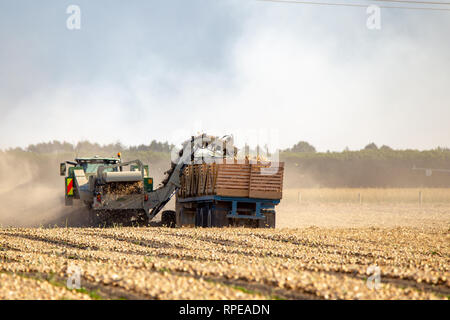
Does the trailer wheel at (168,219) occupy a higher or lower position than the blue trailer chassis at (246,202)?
lower

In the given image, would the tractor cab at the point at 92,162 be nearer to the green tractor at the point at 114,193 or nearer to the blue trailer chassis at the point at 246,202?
the green tractor at the point at 114,193

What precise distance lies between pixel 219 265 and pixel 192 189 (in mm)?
12678

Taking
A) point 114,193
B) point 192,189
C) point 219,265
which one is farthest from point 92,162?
point 219,265

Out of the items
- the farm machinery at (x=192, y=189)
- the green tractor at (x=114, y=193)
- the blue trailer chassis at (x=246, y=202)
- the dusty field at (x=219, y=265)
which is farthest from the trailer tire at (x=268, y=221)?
the green tractor at (x=114, y=193)

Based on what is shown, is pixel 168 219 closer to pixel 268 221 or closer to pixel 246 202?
pixel 246 202

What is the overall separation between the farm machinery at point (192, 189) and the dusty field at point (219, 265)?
Result: 270 centimetres

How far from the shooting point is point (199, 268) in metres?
9.51

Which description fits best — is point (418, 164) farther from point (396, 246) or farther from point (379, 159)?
point (396, 246)

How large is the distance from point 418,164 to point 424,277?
229ft

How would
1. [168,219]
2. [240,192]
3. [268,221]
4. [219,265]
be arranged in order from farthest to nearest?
[168,219] < [268,221] < [240,192] < [219,265]

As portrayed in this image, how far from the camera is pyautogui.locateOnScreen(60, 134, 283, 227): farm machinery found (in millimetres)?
20703

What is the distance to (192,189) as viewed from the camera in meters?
22.6

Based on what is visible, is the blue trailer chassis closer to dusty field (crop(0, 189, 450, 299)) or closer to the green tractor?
dusty field (crop(0, 189, 450, 299))

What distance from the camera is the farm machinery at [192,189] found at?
2070 centimetres
